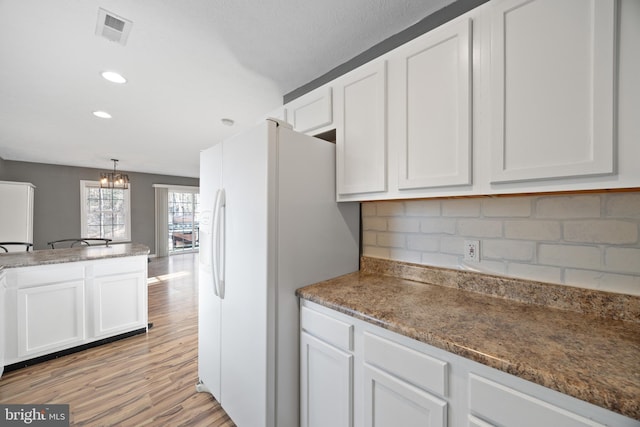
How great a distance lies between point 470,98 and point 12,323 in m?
3.63

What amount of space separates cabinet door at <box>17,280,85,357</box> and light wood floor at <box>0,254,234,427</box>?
0.17 metres

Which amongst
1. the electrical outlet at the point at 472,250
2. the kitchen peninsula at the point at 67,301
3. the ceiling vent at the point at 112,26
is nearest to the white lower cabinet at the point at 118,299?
the kitchen peninsula at the point at 67,301

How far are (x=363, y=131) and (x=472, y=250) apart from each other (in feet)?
2.97

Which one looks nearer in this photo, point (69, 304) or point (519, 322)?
point (519, 322)

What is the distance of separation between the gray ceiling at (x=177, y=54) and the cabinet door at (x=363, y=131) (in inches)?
13.1

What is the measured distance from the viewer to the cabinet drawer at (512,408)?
70cm

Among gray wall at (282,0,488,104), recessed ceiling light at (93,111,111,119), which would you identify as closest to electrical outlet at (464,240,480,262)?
gray wall at (282,0,488,104)

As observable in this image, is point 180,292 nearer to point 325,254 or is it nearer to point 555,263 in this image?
point 325,254

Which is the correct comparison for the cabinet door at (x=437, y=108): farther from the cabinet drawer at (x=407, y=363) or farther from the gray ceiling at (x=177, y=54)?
the cabinet drawer at (x=407, y=363)

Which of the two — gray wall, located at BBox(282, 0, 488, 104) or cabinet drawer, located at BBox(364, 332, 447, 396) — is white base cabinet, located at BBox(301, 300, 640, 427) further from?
gray wall, located at BBox(282, 0, 488, 104)

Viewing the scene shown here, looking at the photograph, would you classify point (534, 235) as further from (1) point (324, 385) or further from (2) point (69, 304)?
(2) point (69, 304)

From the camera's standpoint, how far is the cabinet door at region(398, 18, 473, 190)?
44.5 inches

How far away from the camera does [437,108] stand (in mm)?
1210

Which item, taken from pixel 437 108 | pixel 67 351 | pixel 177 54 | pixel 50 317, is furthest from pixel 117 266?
pixel 437 108
